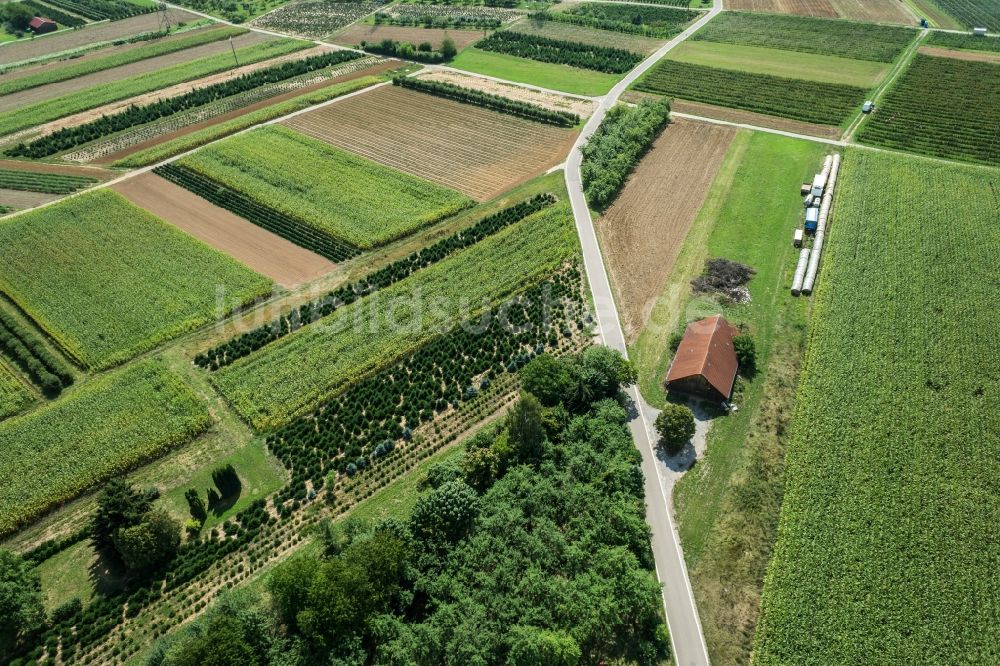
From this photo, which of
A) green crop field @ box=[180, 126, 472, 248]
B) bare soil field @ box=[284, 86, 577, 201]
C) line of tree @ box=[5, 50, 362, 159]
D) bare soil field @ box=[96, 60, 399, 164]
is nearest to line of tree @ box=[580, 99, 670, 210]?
bare soil field @ box=[284, 86, 577, 201]

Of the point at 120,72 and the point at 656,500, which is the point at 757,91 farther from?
the point at 120,72

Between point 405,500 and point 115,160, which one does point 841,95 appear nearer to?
point 405,500

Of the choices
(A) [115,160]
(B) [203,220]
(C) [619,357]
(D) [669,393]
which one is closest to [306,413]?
(C) [619,357]

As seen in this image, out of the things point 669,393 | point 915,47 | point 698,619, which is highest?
point 915,47

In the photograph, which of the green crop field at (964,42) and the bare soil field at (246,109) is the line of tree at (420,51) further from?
the green crop field at (964,42)

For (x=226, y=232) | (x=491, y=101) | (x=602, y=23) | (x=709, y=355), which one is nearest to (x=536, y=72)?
(x=491, y=101)

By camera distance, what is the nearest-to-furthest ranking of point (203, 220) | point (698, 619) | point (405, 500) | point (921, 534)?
1. point (698, 619)
2. point (921, 534)
3. point (405, 500)
4. point (203, 220)

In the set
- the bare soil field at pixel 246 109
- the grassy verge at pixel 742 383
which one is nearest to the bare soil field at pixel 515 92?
the bare soil field at pixel 246 109
